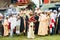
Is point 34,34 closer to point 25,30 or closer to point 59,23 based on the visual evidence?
point 25,30

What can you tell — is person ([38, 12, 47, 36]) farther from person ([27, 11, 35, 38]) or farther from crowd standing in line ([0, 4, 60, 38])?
person ([27, 11, 35, 38])

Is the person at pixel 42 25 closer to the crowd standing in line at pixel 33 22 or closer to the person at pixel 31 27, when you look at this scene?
the crowd standing in line at pixel 33 22

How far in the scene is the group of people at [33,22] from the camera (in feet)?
13.3

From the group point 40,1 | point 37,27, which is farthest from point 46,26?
point 40,1

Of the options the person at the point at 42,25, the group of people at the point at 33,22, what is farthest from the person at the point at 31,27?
the person at the point at 42,25

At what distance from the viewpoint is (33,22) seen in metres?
4.06

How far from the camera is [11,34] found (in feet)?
13.4

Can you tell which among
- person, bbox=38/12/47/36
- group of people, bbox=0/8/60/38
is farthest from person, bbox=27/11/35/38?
person, bbox=38/12/47/36

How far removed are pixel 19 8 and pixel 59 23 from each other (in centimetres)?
72

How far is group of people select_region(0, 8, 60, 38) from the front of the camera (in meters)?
4.05

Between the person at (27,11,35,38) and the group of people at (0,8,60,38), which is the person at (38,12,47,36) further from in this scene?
the person at (27,11,35,38)

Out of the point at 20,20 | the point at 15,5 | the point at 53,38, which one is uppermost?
the point at 15,5

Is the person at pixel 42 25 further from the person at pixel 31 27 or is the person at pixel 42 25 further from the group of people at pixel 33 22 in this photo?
the person at pixel 31 27

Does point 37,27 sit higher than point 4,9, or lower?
lower
